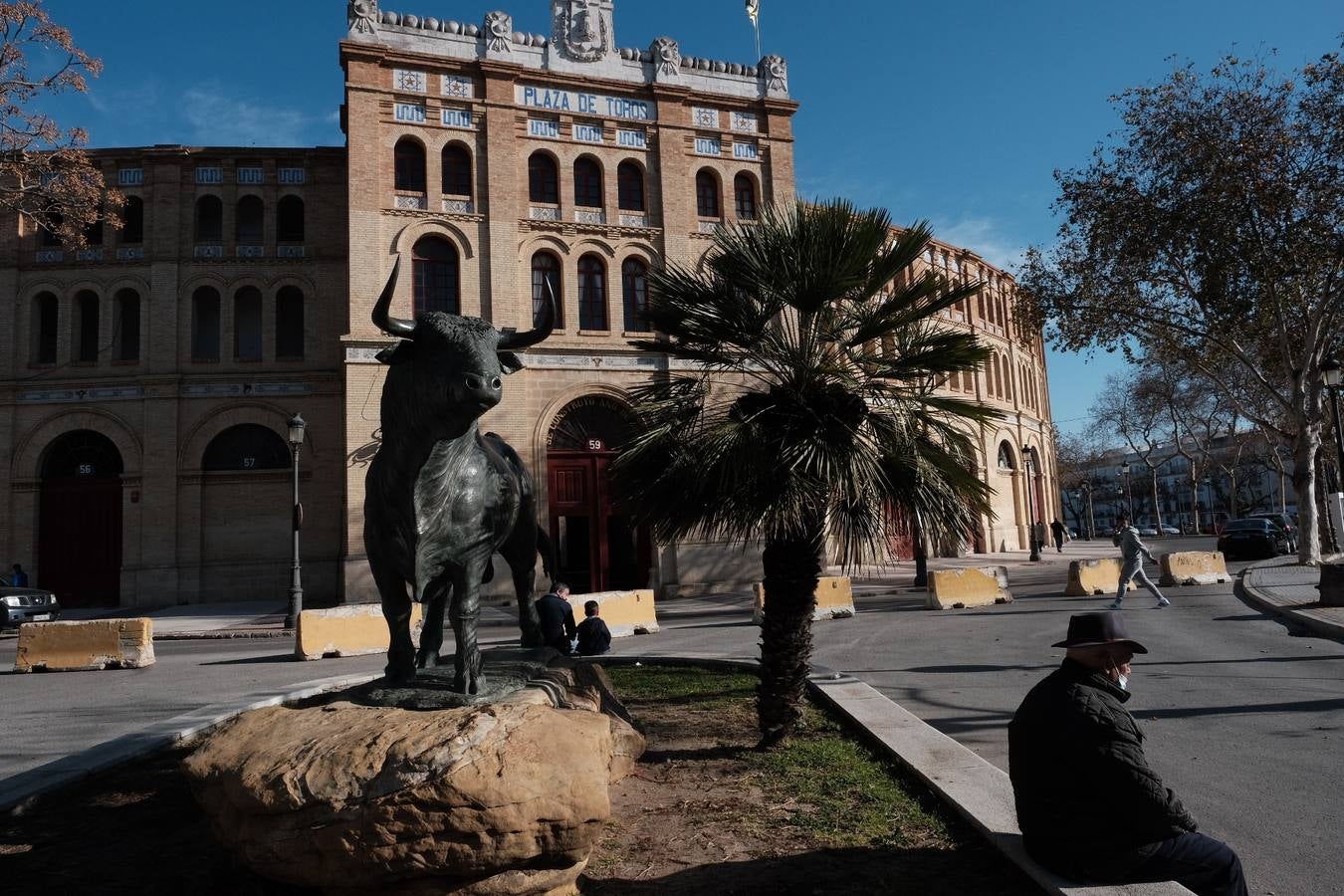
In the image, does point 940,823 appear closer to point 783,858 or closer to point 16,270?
point 783,858

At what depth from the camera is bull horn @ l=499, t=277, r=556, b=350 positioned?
4.30 metres

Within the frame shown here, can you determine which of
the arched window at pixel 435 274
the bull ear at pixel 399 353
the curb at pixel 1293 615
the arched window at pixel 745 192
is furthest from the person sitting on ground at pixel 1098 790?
the arched window at pixel 745 192

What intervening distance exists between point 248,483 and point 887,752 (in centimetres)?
2415

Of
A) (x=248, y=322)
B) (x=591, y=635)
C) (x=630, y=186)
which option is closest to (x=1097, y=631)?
(x=591, y=635)

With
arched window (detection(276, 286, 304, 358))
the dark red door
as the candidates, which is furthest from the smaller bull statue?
arched window (detection(276, 286, 304, 358))

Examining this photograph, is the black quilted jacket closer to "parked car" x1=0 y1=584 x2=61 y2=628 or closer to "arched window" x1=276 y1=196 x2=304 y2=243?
"parked car" x1=0 y1=584 x2=61 y2=628

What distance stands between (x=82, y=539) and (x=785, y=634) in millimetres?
26006

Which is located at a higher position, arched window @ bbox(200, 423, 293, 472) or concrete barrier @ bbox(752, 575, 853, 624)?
arched window @ bbox(200, 423, 293, 472)

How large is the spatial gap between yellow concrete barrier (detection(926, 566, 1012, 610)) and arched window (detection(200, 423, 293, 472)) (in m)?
19.1

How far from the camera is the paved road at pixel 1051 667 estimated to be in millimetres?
4855

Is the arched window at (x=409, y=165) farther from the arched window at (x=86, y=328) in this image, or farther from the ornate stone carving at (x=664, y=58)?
the arched window at (x=86, y=328)

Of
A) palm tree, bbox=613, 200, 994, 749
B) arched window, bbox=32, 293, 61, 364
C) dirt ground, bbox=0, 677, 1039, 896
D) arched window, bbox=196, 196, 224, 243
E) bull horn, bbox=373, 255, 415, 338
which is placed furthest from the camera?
arched window, bbox=196, 196, 224, 243

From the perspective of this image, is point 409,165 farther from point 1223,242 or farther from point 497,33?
point 1223,242

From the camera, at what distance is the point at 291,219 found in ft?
89.5
